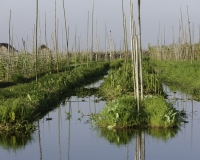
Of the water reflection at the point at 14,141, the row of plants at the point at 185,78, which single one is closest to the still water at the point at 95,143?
the water reflection at the point at 14,141

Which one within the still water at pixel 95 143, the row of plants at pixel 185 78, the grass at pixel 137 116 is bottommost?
the still water at pixel 95 143

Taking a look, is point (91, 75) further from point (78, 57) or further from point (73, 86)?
point (78, 57)

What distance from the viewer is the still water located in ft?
28.0

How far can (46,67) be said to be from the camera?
2647 cm

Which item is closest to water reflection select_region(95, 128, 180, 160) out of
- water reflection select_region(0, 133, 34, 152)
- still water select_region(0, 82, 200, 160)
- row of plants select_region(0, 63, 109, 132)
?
still water select_region(0, 82, 200, 160)

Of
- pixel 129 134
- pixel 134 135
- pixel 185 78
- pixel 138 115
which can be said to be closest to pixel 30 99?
pixel 138 115

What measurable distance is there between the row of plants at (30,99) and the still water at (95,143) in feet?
1.52

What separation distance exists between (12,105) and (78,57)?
1236 inches

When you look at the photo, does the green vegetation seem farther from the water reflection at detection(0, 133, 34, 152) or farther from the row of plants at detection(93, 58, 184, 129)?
the water reflection at detection(0, 133, 34, 152)

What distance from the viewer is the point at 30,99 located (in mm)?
13578

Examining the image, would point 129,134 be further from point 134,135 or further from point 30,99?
point 30,99

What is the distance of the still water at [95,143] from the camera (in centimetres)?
853

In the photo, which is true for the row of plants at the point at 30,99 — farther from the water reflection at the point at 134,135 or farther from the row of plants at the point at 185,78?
the row of plants at the point at 185,78

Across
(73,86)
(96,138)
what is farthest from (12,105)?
(73,86)
